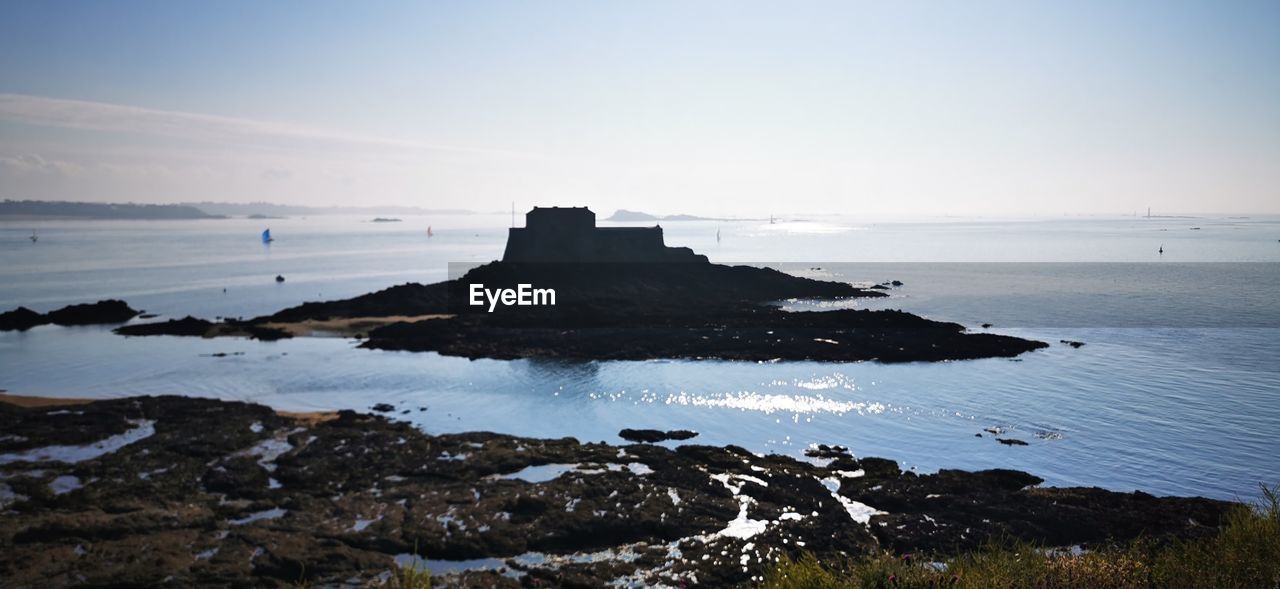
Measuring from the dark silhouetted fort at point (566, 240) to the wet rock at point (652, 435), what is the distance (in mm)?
34569

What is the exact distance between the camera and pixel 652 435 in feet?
73.6

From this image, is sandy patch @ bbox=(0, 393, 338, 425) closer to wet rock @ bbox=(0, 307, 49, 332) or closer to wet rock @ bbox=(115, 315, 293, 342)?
wet rock @ bbox=(115, 315, 293, 342)

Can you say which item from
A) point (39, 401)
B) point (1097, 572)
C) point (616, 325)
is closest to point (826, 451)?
point (1097, 572)

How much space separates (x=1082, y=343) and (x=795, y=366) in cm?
1792

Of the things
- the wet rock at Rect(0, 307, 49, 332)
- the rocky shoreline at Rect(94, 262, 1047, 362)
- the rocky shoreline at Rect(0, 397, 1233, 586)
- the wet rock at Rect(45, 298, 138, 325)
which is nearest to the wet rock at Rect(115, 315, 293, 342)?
the rocky shoreline at Rect(94, 262, 1047, 362)

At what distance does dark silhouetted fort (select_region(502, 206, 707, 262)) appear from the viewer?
56.8 meters

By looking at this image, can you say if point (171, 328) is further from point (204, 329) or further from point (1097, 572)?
point (1097, 572)

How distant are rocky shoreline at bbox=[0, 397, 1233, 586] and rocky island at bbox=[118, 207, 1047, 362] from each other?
17.4 m

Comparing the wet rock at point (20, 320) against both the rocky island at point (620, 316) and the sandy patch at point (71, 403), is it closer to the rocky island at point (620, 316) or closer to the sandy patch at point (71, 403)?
the rocky island at point (620, 316)

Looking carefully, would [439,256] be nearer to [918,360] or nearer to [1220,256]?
[918,360]

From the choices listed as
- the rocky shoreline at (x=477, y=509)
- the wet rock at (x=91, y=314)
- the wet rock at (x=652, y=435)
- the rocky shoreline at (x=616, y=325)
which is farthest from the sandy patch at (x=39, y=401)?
the wet rock at (x=91, y=314)

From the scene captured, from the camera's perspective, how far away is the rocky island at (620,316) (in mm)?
37812

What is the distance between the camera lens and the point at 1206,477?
18281 millimetres

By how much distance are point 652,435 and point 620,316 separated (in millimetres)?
23648
